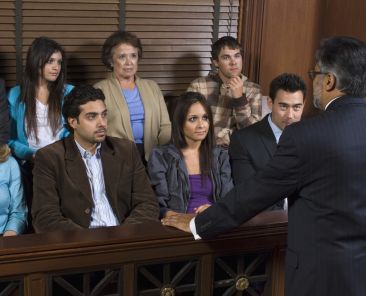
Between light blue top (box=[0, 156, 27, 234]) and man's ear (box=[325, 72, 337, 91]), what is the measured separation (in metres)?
1.67

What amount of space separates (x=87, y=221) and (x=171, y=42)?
176 centimetres

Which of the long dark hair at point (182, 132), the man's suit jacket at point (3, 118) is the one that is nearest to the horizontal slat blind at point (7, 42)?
the man's suit jacket at point (3, 118)

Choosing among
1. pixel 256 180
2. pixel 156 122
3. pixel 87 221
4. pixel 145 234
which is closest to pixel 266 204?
pixel 256 180

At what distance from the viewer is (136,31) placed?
13.1 ft

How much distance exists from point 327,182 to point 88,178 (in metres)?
1.31

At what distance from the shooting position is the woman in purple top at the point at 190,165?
2836 mm

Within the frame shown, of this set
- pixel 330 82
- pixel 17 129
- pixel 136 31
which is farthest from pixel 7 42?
pixel 330 82

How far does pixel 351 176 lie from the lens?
5.49 ft

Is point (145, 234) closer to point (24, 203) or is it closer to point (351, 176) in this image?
point (351, 176)

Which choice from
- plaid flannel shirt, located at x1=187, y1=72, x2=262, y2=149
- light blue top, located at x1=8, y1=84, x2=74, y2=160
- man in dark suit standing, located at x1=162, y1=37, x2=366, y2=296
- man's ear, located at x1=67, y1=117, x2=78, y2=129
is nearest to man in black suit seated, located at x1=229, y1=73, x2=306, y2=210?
plaid flannel shirt, located at x1=187, y1=72, x2=262, y2=149

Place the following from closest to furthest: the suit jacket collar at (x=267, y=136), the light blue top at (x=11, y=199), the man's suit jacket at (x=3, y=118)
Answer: the light blue top at (x=11, y=199), the suit jacket collar at (x=267, y=136), the man's suit jacket at (x=3, y=118)

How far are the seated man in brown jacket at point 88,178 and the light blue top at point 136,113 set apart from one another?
27.8 inches

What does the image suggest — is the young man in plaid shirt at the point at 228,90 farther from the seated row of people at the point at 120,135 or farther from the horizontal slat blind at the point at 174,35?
the horizontal slat blind at the point at 174,35

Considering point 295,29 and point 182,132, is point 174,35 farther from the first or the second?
point 182,132
